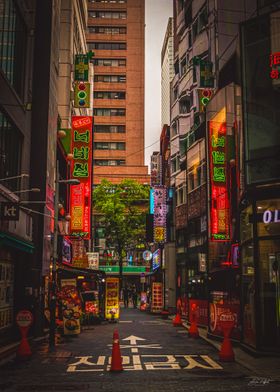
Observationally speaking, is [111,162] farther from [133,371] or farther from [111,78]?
[133,371]

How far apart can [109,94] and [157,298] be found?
54523mm

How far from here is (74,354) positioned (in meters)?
17.2

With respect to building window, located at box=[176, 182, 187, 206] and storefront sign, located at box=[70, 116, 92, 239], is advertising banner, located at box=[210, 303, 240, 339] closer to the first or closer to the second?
storefront sign, located at box=[70, 116, 92, 239]

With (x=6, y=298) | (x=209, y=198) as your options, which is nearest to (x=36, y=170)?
(x=6, y=298)

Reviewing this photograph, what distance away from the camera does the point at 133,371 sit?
1334cm

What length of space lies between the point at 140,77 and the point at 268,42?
7694 centimetres

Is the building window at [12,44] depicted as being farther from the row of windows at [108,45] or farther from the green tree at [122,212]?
the row of windows at [108,45]

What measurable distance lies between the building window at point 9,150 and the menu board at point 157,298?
80.1ft

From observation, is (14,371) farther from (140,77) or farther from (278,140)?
(140,77)

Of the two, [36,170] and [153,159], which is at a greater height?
[153,159]

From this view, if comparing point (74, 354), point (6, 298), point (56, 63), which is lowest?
point (74, 354)

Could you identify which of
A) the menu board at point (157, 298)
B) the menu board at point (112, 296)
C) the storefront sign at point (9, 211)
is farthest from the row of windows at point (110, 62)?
the storefront sign at point (9, 211)

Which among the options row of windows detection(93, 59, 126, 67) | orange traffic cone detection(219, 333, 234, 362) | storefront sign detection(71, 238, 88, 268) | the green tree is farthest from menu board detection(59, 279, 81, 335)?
row of windows detection(93, 59, 126, 67)

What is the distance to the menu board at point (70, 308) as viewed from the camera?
24.0 metres
